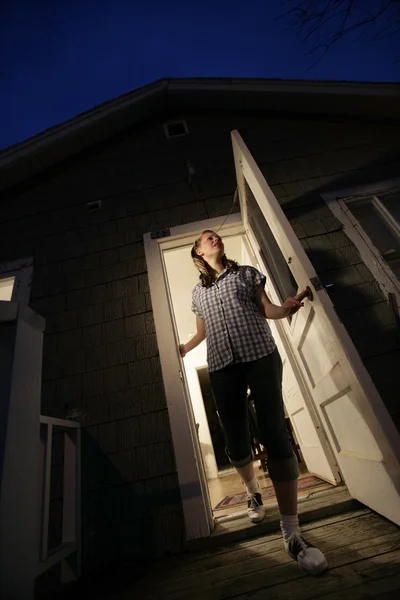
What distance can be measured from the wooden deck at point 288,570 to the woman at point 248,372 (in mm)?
92

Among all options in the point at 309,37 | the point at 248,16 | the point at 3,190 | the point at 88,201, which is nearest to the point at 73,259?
the point at 88,201

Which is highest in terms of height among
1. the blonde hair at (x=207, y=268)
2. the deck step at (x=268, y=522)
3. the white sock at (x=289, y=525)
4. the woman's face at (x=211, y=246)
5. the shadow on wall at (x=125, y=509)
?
the woman's face at (x=211, y=246)

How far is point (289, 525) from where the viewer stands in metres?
1.35

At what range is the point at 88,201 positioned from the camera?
3037 millimetres

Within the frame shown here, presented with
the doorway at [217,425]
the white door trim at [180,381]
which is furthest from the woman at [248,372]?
the doorway at [217,425]

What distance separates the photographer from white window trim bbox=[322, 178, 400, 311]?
2264mm

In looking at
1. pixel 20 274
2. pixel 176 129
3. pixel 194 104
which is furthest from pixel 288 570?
pixel 194 104

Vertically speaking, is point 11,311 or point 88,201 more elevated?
point 88,201

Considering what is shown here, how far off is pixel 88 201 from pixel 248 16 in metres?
45.6

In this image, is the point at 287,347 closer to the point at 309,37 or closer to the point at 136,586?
the point at 136,586

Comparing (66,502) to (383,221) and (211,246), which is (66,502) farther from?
(383,221)

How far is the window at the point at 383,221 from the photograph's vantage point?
2426 millimetres

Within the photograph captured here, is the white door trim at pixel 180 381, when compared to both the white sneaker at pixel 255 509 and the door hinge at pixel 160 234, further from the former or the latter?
the white sneaker at pixel 255 509

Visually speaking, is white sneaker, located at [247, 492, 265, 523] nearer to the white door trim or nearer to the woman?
the woman
